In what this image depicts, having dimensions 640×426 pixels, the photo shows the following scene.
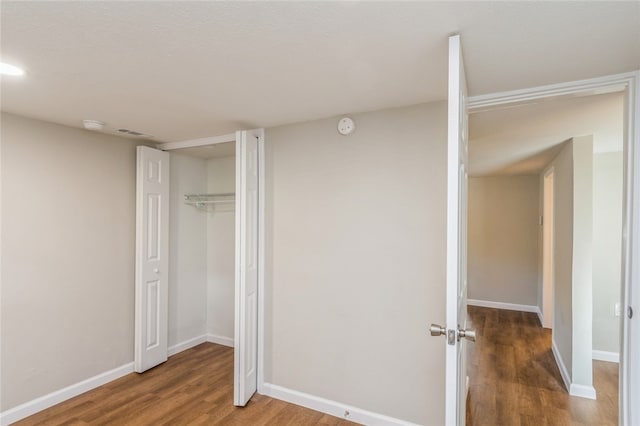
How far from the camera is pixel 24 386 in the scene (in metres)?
2.45

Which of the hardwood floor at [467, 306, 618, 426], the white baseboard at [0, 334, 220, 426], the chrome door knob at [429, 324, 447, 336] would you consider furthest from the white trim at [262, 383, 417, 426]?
the white baseboard at [0, 334, 220, 426]

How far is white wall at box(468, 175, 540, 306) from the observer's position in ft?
17.8

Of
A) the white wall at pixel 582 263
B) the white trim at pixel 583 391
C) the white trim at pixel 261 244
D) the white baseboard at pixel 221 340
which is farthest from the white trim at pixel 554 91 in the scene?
the white baseboard at pixel 221 340

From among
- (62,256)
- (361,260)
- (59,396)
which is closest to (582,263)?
(361,260)

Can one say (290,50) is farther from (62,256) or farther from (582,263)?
(582,263)

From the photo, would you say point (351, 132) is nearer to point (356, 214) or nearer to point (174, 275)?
point (356, 214)

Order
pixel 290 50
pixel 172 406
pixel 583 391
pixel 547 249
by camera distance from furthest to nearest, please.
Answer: pixel 547 249, pixel 583 391, pixel 172 406, pixel 290 50

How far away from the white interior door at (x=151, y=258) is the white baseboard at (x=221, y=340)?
0.65 m

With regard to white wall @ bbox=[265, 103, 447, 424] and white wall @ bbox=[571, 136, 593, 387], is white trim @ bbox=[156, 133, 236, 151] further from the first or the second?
white wall @ bbox=[571, 136, 593, 387]

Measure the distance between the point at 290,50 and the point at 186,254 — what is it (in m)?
2.97

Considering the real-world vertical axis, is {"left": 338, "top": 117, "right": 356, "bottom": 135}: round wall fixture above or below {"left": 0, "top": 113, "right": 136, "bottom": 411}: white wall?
above

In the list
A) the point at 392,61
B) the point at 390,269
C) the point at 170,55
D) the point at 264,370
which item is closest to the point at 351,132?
the point at 392,61

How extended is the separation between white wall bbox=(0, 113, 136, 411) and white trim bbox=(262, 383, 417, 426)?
1.57 metres

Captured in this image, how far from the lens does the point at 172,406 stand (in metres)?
2.61
